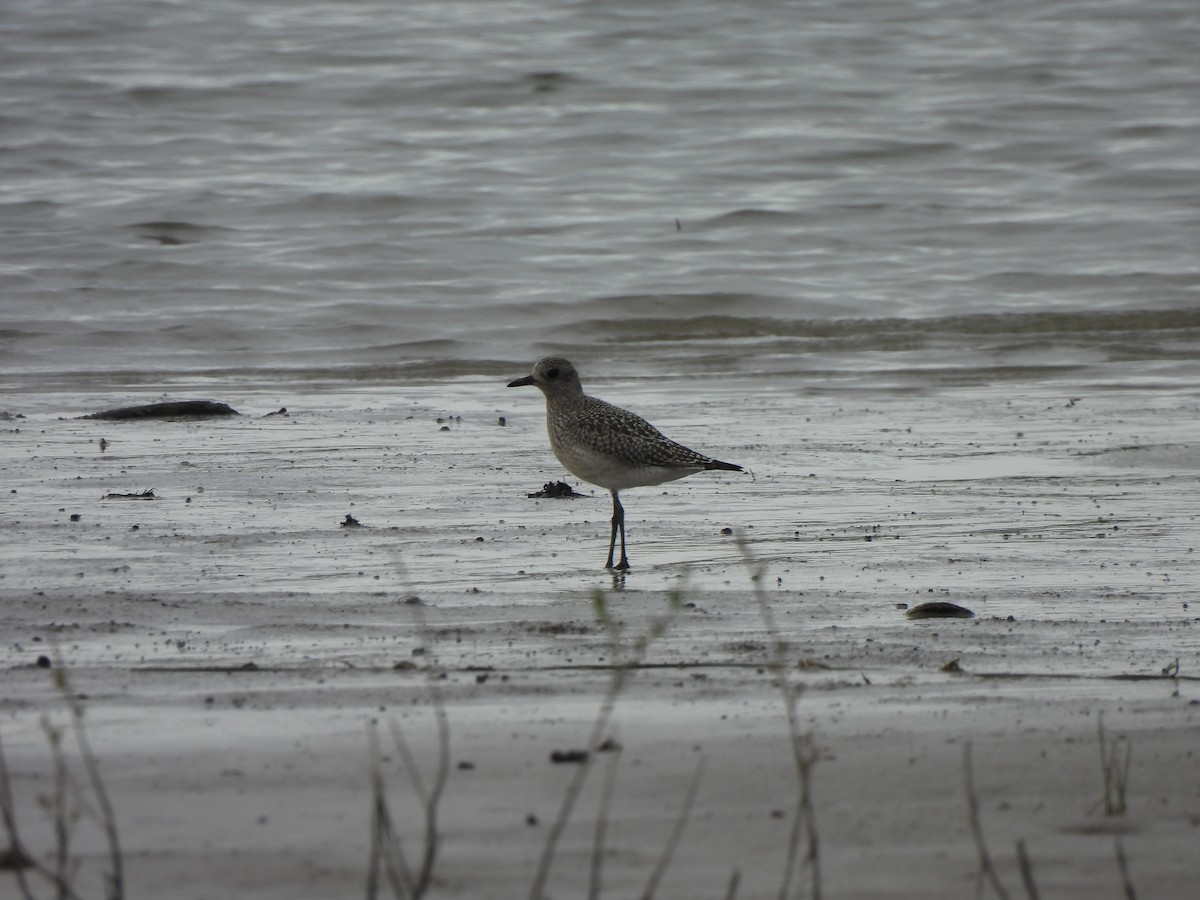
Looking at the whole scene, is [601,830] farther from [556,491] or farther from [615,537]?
[556,491]

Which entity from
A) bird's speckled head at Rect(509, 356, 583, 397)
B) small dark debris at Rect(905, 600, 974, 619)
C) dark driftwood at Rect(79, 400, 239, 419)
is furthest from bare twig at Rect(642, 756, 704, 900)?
dark driftwood at Rect(79, 400, 239, 419)

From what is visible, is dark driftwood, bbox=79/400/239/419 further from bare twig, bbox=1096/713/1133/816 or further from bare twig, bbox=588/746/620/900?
bare twig, bbox=1096/713/1133/816

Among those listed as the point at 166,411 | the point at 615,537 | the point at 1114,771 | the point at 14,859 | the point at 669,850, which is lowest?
the point at 166,411

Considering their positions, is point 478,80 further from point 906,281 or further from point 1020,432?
point 1020,432

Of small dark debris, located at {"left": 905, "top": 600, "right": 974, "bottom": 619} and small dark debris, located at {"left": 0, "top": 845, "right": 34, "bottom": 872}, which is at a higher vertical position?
small dark debris, located at {"left": 0, "top": 845, "right": 34, "bottom": 872}

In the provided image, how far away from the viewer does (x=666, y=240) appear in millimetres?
19641

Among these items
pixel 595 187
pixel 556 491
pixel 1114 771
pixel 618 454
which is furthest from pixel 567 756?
pixel 595 187

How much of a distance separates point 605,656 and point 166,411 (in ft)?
19.7

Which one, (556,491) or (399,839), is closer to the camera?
(399,839)

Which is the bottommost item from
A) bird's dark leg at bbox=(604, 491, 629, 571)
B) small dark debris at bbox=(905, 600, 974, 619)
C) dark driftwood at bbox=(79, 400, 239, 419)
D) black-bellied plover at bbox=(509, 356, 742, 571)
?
dark driftwood at bbox=(79, 400, 239, 419)

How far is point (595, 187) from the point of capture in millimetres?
21562

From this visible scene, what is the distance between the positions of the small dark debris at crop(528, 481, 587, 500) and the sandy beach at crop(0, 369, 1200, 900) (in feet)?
0.31

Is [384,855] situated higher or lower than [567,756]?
higher

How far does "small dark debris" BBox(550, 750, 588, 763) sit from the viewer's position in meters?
4.09
